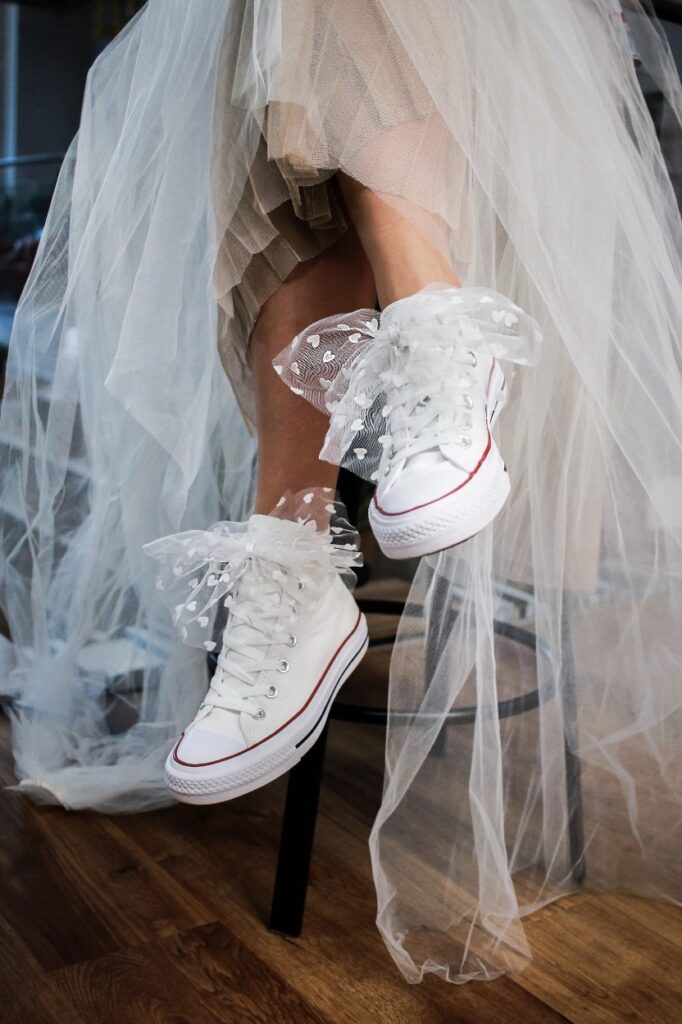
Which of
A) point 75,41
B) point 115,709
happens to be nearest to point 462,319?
point 115,709

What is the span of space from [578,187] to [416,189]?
0.49ft

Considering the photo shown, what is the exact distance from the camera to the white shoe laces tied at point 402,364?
689 millimetres

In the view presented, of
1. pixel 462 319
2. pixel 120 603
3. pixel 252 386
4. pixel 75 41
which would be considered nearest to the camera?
pixel 462 319

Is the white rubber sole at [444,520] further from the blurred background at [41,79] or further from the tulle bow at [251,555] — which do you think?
the blurred background at [41,79]

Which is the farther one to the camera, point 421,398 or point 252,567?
point 252,567

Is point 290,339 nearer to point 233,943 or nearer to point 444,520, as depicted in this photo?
point 444,520

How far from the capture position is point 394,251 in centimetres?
74

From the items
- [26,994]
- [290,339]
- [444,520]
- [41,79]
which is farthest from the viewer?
[41,79]

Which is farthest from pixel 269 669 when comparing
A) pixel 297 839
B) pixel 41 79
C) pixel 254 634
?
pixel 41 79

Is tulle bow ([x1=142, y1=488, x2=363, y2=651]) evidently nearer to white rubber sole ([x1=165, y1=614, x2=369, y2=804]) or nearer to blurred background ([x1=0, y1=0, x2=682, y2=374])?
white rubber sole ([x1=165, y1=614, x2=369, y2=804])

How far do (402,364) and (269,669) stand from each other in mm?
259

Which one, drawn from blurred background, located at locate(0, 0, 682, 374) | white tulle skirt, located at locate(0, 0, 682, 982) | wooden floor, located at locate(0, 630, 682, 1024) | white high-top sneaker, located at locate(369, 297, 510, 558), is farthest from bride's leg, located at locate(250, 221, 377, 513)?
blurred background, located at locate(0, 0, 682, 374)

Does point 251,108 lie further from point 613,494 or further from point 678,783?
point 678,783

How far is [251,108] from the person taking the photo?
2.51ft
